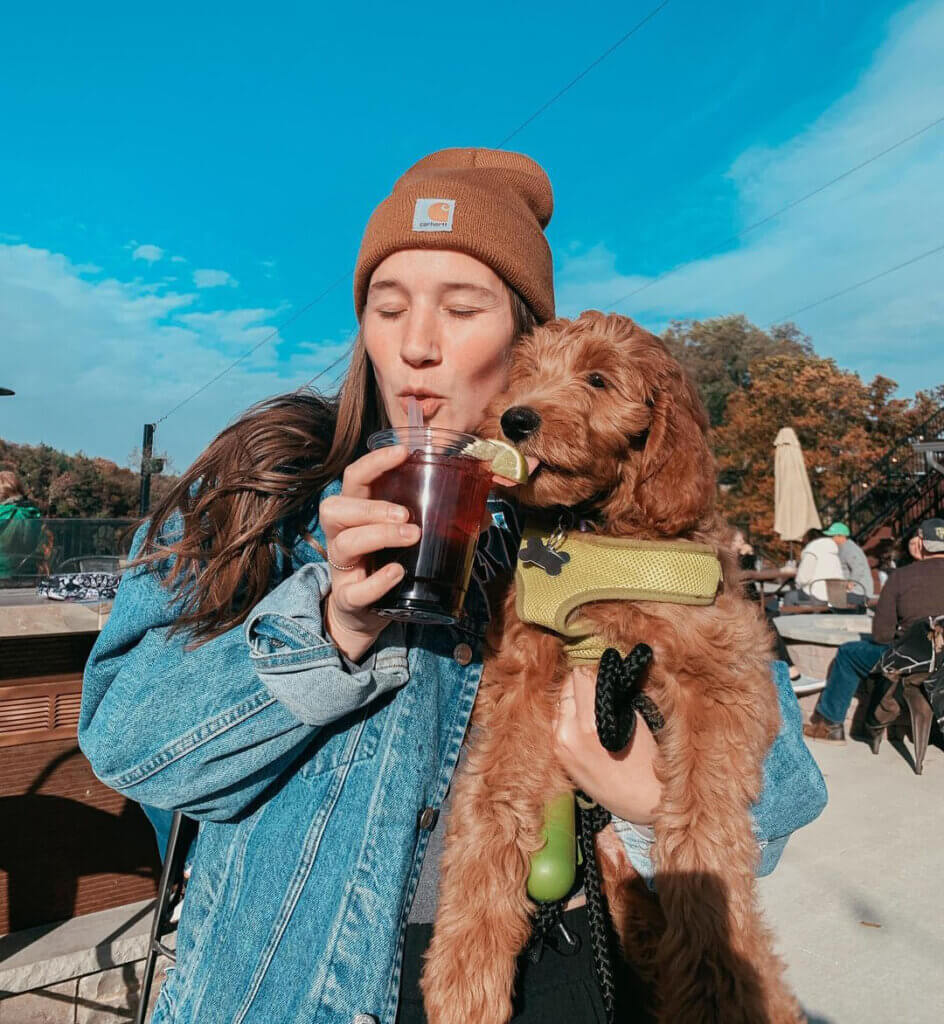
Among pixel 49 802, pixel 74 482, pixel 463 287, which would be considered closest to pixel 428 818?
pixel 463 287

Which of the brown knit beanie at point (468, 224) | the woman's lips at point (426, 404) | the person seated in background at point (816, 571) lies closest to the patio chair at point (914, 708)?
the person seated in background at point (816, 571)

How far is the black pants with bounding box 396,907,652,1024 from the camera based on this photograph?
1663 mm

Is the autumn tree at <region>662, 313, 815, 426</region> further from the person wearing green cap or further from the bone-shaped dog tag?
the bone-shaped dog tag

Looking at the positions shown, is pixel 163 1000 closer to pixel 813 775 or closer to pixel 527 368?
pixel 813 775

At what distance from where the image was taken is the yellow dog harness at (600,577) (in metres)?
1.86

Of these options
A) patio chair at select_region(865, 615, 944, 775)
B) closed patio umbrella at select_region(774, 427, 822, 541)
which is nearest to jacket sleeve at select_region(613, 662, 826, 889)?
patio chair at select_region(865, 615, 944, 775)

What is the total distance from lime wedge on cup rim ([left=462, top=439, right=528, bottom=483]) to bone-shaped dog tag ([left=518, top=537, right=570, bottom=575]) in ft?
0.96

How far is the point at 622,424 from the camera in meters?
2.08

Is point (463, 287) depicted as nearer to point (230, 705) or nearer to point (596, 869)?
point (230, 705)

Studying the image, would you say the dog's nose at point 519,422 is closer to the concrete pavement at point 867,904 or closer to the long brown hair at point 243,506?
the long brown hair at point 243,506

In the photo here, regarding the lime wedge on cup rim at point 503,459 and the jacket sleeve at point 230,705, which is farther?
the lime wedge on cup rim at point 503,459

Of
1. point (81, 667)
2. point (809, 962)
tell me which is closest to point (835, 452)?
point (809, 962)

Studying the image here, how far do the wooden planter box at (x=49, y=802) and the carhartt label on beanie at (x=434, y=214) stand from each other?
2.94m

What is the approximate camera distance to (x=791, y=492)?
17000 mm
